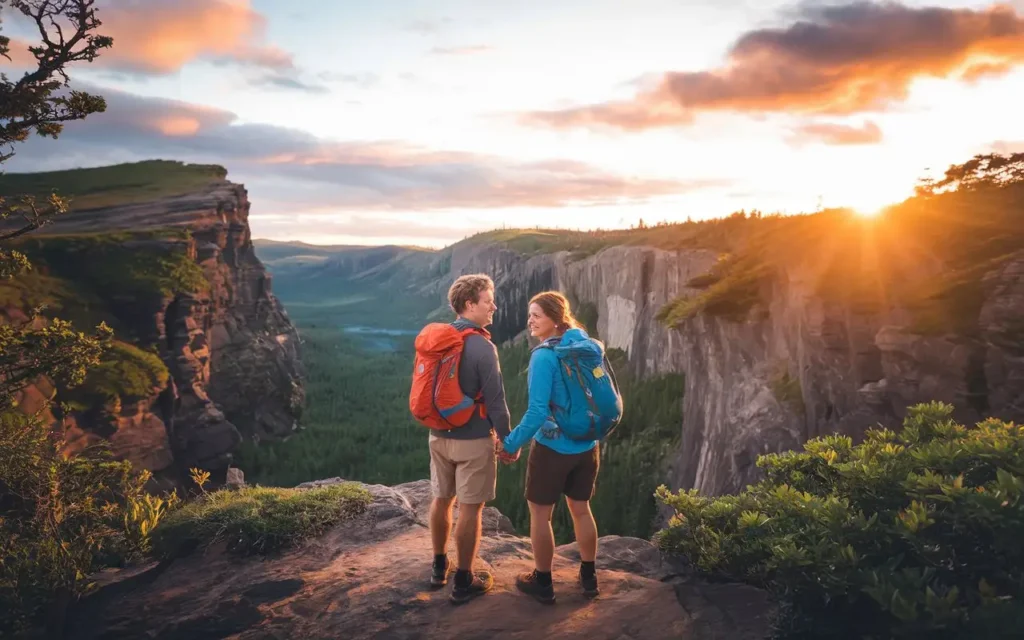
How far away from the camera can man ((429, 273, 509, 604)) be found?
5105mm

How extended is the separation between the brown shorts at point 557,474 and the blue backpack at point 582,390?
22 centimetres

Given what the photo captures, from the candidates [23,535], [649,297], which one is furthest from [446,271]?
[23,535]

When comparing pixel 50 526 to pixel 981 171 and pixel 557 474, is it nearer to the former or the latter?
pixel 557 474

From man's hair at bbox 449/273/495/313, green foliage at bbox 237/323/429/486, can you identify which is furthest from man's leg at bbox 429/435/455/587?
green foliage at bbox 237/323/429/486

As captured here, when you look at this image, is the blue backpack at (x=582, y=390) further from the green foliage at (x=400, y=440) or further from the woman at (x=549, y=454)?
the green foliage at (x=400, y=440)

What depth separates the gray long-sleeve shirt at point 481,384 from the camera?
509 cm

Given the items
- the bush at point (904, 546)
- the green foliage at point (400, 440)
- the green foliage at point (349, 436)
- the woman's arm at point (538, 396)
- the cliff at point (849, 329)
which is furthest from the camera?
the green foliage at point (349, 436)

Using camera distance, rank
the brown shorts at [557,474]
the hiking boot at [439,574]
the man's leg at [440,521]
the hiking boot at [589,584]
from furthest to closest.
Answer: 1. the hiking boot at [439,574]
2. the man's leg at [440,521]
3. the hiking boot at [589,584]
4. the brown shorts at [557,474]

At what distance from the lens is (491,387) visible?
508 centimetres

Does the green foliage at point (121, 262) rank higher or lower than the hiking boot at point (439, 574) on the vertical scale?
higher

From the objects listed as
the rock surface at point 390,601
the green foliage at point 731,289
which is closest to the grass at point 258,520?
the rock surface at point 390,601

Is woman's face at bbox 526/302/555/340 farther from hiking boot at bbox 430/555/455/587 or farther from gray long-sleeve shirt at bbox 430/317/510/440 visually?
hiking boot at bbox 430/555/455/587

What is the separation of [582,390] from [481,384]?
33.3 inches

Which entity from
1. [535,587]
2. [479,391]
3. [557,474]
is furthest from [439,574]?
[479,391]
